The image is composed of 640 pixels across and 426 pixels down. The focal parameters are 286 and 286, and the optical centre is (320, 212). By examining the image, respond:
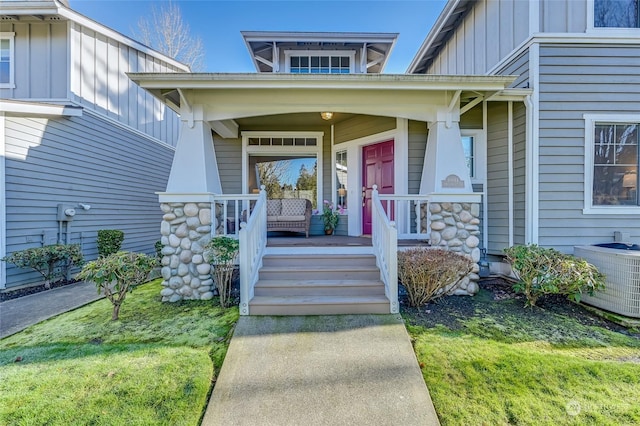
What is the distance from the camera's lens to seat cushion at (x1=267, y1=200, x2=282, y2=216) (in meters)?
6.33

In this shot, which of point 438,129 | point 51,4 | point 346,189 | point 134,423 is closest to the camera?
point 134,423

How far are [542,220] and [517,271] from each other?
4.66 feet

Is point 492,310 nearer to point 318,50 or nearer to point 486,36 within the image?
point 486,36

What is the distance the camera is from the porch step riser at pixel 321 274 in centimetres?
420

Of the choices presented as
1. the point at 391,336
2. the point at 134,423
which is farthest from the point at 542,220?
the point at 134,423

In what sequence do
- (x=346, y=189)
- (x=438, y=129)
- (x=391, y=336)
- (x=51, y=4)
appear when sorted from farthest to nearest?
(x=346, y=189)
(x=51, y=4)
(x=438, y=129)
(x=391, y=336)

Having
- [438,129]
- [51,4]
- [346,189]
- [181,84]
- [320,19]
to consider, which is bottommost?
[346,189]

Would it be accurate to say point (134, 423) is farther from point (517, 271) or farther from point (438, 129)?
point (438, 129)

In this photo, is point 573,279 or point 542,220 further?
point 542,220

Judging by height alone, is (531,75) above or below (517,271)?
above

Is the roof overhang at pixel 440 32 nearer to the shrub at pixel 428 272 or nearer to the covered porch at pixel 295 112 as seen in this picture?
the covered porch at pixel 295 112

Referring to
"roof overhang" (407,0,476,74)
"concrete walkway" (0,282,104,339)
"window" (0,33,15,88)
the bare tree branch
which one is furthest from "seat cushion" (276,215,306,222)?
the bare tree branch

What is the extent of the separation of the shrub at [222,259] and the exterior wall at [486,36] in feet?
20.7

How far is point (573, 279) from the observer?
3.73 metres
